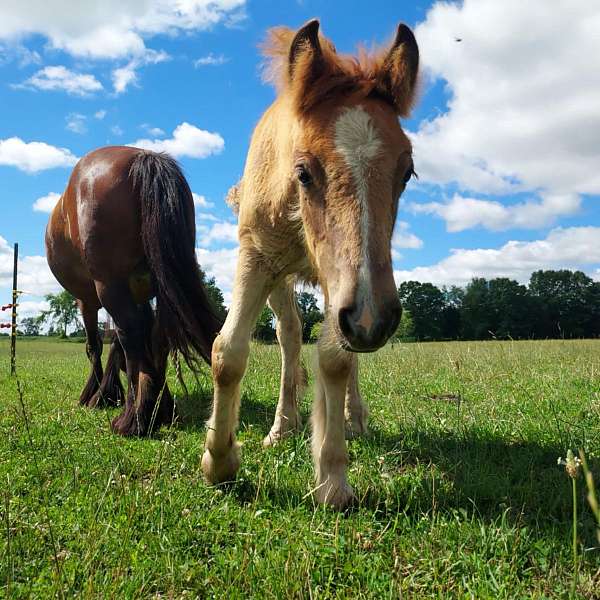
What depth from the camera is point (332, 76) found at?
275 centimetres

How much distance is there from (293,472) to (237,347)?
33.8 inches

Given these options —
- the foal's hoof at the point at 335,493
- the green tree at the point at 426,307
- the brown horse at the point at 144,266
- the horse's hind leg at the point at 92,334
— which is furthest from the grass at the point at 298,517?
the green tree at the point at 426,307

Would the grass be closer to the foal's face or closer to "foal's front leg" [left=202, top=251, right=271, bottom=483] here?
"foal's front leg" [left=202, top=251, right=271, bottom=483]

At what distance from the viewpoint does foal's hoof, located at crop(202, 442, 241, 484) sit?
3.02m

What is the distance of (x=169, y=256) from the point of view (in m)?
4.54

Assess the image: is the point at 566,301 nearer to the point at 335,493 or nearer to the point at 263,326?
the point at 263,326

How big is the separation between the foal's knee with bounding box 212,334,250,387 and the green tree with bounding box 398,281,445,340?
5393 cm

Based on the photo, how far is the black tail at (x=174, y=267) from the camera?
14.7ft

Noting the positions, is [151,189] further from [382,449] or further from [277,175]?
[382,449]

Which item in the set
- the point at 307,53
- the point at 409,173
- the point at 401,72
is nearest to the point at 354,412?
the point at 409,173

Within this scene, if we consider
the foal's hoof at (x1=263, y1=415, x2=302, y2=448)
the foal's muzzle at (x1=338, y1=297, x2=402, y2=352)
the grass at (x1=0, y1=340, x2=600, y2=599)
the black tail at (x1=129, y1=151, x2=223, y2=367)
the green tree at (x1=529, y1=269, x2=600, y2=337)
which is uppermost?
the green tree at (x1=529, y1=269, x2=600, y2=337)

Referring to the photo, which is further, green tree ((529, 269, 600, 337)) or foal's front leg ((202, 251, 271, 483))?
green tree ((529, 269, 600, 337))

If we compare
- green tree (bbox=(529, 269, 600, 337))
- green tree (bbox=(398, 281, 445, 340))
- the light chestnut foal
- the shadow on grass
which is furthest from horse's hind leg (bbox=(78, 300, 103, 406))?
green tree (bbox=(398, 281, 445, 340))

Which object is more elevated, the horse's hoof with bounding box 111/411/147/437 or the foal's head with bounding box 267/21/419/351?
the foal's head with bounding box 267/21/419/351
